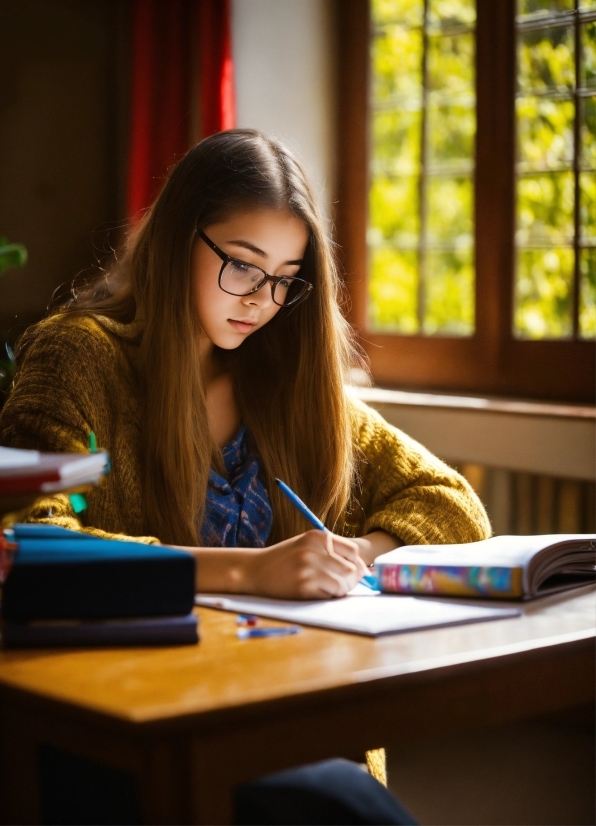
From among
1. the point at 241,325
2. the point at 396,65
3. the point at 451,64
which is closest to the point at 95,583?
the point at 241,325

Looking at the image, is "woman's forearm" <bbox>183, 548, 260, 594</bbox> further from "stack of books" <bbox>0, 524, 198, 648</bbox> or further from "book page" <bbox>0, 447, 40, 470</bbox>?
"book page" <bbox>0, 447, 40, 470</bbox>

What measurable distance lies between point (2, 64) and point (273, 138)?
5.83 feet

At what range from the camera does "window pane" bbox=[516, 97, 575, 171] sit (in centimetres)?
298

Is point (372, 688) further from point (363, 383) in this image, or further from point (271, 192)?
point (363, 383)

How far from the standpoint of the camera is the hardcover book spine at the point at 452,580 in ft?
4.05

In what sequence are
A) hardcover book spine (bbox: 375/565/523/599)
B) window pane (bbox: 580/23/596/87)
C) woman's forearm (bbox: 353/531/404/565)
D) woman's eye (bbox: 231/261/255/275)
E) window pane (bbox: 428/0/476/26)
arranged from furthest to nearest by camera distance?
1. window pane (bbox: 428/0/476/26)
2. window pane (bbox: 580/23/596/87)
3. woman's eye (bbox: 231/261/255/275)
4. woman's forearm (bbox: 353/531/404/565)
5. hardcover book spine (bbox: 375/565/523/599)

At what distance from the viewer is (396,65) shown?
134 inches

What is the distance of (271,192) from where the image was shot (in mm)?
1649

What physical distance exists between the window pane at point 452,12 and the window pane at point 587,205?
598 mm

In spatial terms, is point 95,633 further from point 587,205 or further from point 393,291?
point 393,291

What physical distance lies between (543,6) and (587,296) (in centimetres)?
79

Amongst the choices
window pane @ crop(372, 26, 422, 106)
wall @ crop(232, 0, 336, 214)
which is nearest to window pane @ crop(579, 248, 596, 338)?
window pane @ crop(372, 26, 422, 106)

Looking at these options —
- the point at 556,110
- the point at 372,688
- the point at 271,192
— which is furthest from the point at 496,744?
the point at 556,110

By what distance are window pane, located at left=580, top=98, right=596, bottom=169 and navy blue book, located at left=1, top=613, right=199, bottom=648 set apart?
226cm
